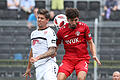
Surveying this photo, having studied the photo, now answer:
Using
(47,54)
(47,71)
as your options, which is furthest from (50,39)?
(47,71)

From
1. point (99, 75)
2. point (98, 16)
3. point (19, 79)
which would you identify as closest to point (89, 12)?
point (98, 16)

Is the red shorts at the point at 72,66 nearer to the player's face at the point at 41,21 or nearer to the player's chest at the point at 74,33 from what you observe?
the player's chest at the point at 74,33

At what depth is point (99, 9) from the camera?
667 inches

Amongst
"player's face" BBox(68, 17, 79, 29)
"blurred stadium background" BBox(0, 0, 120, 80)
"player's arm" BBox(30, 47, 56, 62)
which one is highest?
"player's face" BBox(68, 17, 79, 29)

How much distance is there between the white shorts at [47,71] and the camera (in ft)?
24.2

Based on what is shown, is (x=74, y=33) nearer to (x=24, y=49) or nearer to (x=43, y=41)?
(x=43, y=41)

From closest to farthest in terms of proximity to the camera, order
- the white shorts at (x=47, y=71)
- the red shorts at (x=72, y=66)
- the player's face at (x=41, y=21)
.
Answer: the white shorts at (x=47, y=71) < the player's face at (x=41, y=21) < the red shorts at (x=72, y=66)

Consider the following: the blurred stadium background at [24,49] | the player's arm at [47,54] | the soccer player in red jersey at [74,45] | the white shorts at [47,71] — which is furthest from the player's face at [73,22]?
the blurred stadium background at [24,49]

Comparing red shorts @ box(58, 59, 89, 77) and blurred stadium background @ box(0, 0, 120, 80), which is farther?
blurred stadium background @ box(0, 0, 120, 80)

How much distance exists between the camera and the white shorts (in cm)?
738

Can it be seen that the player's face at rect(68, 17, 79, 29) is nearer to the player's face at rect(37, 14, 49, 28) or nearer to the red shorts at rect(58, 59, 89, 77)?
the player's face at rect(37, 14, 49, 28)

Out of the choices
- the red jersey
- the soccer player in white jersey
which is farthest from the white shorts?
the red jersey

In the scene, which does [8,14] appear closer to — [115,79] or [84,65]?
[115,79]

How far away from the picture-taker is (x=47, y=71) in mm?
7410
